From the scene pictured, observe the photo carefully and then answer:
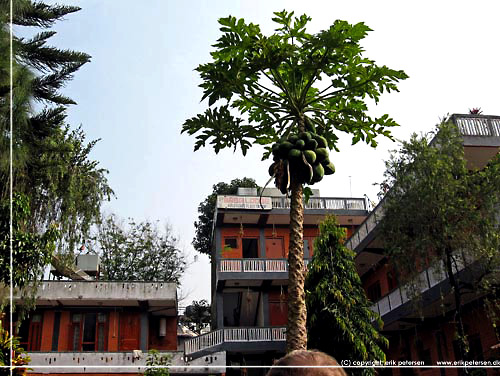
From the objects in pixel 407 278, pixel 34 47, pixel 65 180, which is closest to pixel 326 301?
pixel 407 278

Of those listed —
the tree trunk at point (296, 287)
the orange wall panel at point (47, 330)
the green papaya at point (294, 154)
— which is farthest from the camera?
the orange wall panel at point (47, 330)

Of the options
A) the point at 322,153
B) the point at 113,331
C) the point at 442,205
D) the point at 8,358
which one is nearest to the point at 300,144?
the point at 322,153

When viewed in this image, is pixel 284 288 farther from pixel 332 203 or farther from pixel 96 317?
pixel 96 317

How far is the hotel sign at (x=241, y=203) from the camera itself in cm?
3023

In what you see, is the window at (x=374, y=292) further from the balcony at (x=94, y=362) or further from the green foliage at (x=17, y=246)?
the green foliage at (x=17, y=246)

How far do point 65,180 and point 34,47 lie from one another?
5.32 m

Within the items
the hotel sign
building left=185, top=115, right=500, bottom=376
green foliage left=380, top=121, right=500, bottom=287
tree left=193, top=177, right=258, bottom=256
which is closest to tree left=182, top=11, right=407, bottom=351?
green foliage left=380, top=121, right=500, bottom=287

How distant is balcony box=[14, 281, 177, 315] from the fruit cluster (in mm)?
20140

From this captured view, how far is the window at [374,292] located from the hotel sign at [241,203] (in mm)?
7416

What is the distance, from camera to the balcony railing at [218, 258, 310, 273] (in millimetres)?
28333

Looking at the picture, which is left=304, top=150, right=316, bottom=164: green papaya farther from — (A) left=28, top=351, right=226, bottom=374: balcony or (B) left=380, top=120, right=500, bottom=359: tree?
(A) left=28, top=351, right=226, bottom=374: balcony

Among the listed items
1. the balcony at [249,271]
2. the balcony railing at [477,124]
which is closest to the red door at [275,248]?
the balcony at [249,271]

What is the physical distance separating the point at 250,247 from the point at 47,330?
12617mm

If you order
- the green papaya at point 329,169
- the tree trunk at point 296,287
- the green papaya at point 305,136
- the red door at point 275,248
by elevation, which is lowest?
the tree trunk at point 296,287
